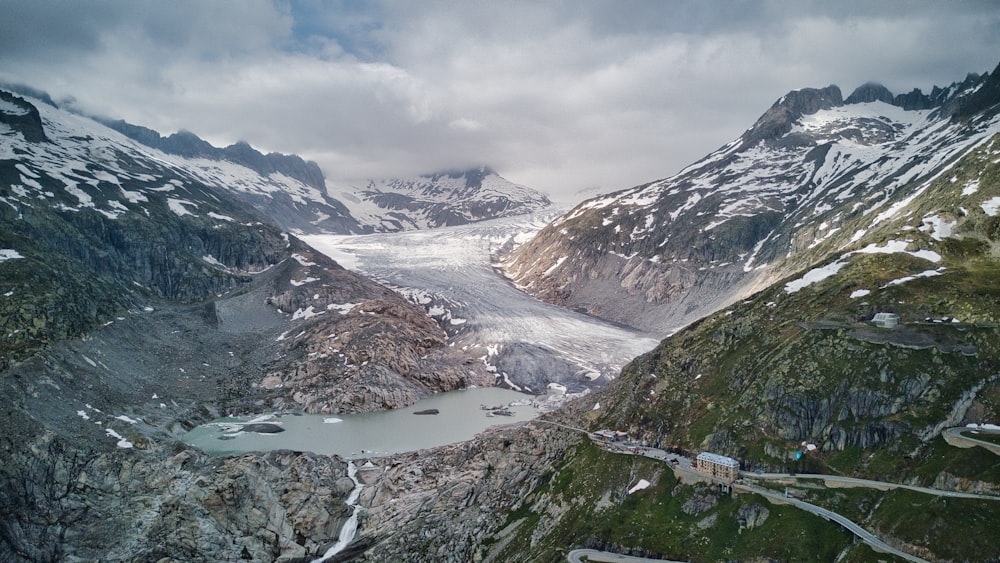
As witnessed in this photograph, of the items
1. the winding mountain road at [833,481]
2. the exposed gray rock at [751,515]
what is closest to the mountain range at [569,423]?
the exposed gray rock at [751,515]

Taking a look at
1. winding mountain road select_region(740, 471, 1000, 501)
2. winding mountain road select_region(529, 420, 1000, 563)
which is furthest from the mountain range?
winding mountain road select_region(740, 471, 1000, 501)

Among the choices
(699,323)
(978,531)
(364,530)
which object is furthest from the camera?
(699,323)

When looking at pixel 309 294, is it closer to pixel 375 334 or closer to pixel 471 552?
pixel 375 334

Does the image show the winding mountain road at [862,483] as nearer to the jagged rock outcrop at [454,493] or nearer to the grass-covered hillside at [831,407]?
the grass-covered hillside at [831,407]

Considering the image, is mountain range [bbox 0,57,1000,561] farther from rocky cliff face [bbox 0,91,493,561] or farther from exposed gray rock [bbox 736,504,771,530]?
rocky cliff face [bbox 0,91,493,561]

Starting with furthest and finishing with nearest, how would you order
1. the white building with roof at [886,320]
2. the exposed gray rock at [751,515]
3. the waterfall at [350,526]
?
the waterfall at [350,526] < the white building with roof at [886,320] < the exposed gray rock at [751,515]

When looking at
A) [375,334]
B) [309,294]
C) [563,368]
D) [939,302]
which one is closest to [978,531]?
[939,302]

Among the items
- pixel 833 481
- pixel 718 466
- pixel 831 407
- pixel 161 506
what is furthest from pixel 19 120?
pixel 833 481

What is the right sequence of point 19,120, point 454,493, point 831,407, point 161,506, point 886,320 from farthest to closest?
point 19,120
point 454,493
point 161,506
point 886,320
point 831,407

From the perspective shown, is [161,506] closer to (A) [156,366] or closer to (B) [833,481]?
(A) [156,366]
